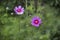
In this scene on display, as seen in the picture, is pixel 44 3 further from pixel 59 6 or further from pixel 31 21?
pixel 31 21

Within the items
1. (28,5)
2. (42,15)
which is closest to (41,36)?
(42,15)

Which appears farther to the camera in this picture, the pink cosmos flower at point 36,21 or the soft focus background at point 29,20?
the pink cosmos flower at point 36,21

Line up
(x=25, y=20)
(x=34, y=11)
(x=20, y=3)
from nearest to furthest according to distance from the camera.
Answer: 1. (x=25, y=20)
2. (x=34, y=11)
3. (x=20, y=3)

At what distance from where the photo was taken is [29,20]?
10.0 ft

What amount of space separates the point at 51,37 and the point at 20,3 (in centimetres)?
82

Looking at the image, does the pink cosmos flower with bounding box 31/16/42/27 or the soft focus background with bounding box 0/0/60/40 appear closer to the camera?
the soft focus background with bounding box 0/0/60/40

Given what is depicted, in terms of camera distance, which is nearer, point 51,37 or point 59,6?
point 51,37

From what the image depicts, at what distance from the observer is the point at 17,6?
11.5ft

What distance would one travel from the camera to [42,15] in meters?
3.24

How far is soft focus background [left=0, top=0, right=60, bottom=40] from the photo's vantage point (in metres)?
2.89

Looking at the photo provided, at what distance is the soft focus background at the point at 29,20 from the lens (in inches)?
114

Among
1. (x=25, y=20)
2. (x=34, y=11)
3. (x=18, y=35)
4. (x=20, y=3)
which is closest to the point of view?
(x=18, y=35)

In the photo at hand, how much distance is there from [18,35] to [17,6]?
753 mm

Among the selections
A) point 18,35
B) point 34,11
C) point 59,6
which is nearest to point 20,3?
point 34,11
